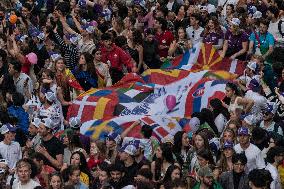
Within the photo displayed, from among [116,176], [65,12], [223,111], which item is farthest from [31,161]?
[65,12]

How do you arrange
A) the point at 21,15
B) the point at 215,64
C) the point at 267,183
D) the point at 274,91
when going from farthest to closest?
the point at 21,15 → the point at 215,64 → the point at 274,91 → the point at 267,183

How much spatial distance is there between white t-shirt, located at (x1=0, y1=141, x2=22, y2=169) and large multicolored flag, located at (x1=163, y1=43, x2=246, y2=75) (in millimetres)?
4782

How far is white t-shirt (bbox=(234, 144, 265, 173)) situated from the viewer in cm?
1433

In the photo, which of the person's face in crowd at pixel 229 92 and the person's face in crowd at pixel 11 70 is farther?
the person's face in crowd at pixel 11 70

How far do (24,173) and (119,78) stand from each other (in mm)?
5950

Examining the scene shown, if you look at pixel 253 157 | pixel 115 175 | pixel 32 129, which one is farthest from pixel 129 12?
pixel 115 175

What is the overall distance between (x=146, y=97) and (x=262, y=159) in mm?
4197

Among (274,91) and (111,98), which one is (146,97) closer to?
(111,98)

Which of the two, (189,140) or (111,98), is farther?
(111,98)

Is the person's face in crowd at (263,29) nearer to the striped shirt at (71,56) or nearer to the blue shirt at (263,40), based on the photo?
the blue shirt at (263,40)

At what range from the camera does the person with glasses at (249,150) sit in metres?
14.4

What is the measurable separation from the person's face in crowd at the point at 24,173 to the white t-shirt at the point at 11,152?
5.37ft

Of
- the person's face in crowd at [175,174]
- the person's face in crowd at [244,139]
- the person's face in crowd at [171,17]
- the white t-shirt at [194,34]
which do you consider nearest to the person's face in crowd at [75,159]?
the person's face in crowd at [175,174]

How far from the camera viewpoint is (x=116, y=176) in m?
13.8
